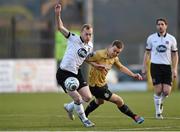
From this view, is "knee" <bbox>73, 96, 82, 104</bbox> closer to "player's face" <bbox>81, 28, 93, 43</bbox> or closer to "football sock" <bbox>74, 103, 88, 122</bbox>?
"football sock" <bbox>74, 103, 88, 122</bbox>

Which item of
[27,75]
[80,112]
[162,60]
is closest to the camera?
[80,112]

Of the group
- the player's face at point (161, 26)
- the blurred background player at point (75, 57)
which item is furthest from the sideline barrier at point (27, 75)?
the blurred background player at point (75, 57)

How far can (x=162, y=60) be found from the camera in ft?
59.7

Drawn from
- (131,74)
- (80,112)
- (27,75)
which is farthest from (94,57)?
(27,75)

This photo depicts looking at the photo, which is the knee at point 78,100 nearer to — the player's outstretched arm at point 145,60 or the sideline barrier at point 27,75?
the player's outstretched arm at point 145,60

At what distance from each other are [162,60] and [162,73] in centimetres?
31

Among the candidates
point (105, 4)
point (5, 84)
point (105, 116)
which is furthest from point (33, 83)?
point (105, 4)

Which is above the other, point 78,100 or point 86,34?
point 86,34

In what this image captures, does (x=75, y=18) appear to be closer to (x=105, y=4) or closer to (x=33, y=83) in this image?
(x=105, y=4)

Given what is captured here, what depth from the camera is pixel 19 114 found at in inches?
771

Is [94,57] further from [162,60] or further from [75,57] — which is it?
→ [162,60]

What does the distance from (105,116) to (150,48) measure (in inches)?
76.0

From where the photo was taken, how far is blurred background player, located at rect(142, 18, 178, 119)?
18.1 m

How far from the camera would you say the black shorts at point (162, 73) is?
59.9 feet
